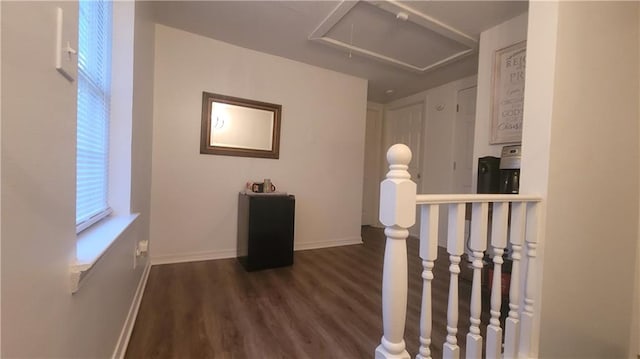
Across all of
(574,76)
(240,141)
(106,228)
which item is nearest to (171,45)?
(240,141)

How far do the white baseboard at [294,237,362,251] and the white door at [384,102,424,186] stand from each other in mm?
1423

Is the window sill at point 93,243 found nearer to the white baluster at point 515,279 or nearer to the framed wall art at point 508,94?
the white baluster at point 515,279

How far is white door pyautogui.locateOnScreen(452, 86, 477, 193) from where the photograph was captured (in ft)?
11.3

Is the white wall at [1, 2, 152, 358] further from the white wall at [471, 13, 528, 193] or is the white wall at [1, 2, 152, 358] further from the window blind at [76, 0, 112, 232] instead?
the white wall at [471, 13, 528, 193]

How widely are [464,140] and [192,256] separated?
143 inches

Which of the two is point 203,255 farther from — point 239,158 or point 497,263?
point 497,263

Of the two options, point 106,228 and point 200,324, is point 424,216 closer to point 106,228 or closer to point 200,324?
point 106,228

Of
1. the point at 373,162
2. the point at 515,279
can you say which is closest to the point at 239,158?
the point at 515,279

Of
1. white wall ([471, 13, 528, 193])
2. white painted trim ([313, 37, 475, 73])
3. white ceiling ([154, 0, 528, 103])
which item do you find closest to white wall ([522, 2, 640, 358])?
white wall ([471, 13, 528, 193])

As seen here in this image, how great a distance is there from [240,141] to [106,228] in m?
1.88

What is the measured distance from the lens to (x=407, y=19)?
2.21 meters

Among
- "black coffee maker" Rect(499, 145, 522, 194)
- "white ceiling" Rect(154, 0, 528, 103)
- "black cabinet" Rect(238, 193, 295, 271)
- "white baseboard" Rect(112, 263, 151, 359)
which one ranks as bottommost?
"white baseboard" Rect(112, 263, 151, 359)

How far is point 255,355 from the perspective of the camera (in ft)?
4.60

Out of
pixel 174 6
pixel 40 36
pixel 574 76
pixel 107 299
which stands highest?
pixel 174 6
